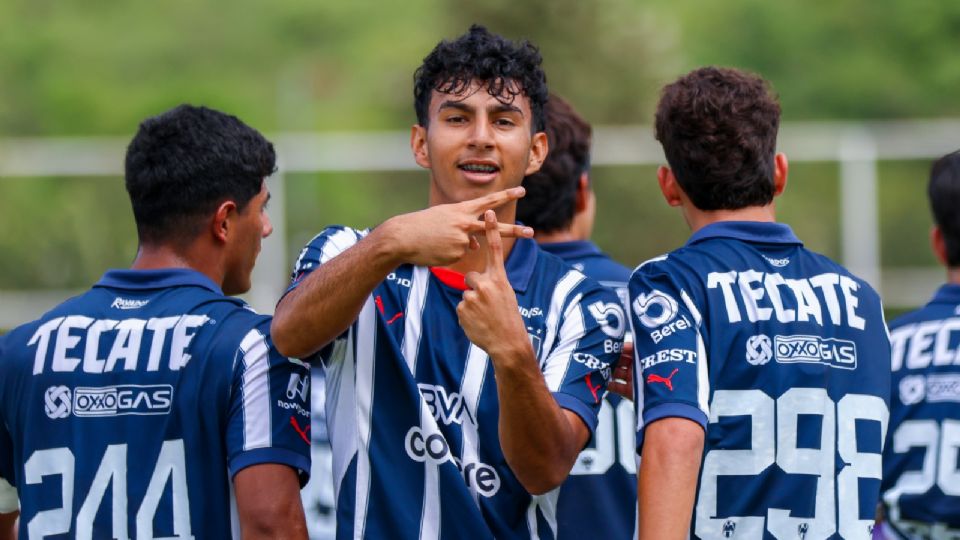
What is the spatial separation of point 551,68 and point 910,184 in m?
6.47

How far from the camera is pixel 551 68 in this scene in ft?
59.2

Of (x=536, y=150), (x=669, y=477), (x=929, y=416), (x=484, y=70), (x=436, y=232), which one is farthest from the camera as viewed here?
(x=929, y=416)

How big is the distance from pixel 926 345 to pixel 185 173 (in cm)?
254

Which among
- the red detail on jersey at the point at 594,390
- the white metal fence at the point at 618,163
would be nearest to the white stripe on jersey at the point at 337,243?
the red detail on jersey at the point at 594,390

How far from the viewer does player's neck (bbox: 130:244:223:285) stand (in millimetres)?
3490

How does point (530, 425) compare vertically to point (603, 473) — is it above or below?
above

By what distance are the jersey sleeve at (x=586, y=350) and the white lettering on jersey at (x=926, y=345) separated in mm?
1532

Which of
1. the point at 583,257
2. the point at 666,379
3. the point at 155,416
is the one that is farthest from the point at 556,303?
the point at 583,257

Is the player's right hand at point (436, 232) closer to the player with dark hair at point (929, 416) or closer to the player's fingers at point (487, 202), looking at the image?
the player's fingers at point (487, 202)

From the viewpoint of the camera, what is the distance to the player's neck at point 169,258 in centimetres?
349

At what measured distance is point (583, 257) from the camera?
4676 millimetres

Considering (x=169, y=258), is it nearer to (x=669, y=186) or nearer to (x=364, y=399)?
(x=364, y=399)

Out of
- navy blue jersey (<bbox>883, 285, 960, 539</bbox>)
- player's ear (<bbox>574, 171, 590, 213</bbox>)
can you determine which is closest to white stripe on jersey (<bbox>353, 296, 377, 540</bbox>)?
player's ear (<bbox>574, 171, 590, 213</bbox>)

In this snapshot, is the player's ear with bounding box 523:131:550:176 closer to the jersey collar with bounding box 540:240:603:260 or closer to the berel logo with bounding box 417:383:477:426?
the berel logo with bounding box 417:383:477:426
